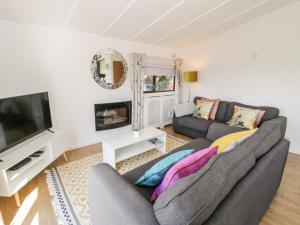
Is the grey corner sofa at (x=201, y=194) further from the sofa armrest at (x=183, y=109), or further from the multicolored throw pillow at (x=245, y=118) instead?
the sofa armrest at (x=183, y=109)

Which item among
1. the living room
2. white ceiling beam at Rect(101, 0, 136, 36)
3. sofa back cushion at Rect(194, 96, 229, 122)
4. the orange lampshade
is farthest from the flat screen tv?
sofa back cushion at Rect(194, 96, 229, 122)

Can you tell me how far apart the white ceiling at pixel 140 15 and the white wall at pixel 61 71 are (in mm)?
176

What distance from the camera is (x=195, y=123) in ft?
10.7

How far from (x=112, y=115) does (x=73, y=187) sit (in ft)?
5.39

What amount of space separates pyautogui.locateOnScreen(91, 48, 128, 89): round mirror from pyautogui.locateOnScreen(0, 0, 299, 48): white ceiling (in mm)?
363

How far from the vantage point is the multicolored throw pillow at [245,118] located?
2805mm

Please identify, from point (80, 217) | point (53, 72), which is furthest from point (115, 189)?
point (53, 72)

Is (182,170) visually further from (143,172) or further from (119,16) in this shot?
(119,16)

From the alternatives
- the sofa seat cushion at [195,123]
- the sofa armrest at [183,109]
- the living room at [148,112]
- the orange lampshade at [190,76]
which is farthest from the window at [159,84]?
the sofa seat cushion at [195,123]

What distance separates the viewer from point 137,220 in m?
0.72

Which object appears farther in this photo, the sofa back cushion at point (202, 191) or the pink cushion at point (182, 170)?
the pink cushion at point (182, 170)

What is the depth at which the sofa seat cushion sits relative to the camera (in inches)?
122

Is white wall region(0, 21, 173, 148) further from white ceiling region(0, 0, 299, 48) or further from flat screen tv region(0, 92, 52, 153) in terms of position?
flat screen tv region(0, 92, 52, 153)

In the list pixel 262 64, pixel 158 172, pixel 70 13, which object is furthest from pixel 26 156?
pixel 262 64
